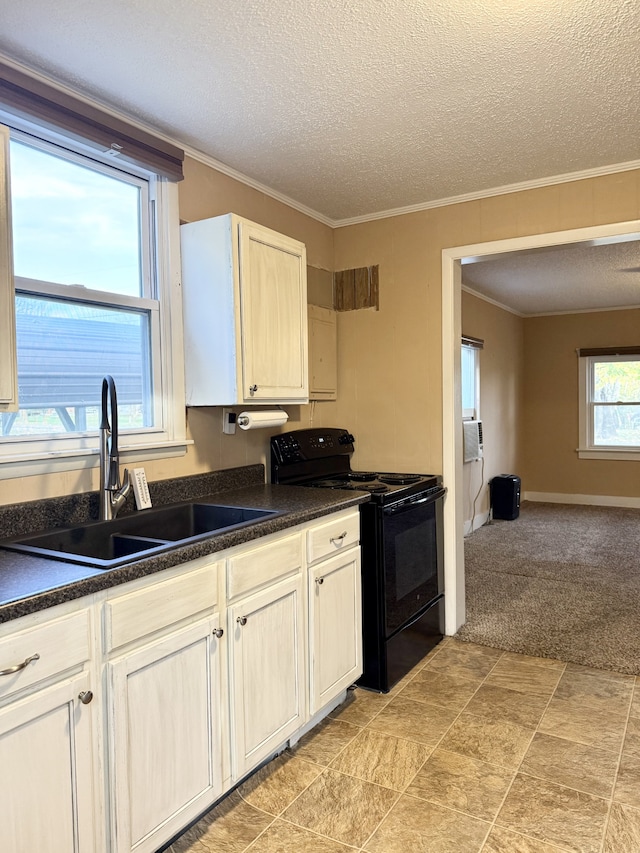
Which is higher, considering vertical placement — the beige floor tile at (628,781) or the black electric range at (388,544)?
the black electric range at (388,544)

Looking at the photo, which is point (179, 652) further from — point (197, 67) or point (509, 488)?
point (509, 488)

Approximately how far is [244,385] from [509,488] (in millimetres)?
4689

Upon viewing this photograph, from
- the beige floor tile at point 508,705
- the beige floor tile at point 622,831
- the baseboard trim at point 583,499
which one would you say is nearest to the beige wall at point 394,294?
the beige floor tile at point 508,705

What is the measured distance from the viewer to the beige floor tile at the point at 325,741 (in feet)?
7.29

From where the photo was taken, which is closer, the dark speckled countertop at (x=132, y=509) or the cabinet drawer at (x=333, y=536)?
the dark speckled countertop at (x=132, y=509)

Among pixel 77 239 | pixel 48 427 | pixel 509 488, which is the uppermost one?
pixel 77 239

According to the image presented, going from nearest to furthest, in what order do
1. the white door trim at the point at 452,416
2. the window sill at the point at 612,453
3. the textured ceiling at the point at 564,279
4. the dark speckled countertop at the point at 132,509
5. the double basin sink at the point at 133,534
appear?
the dark speckled countertop at the point at 132,509 < the double basin sink at the point at 133,534 < the white door trim at the point at 452,416 < the textured ceiling at the point at 564,279 < the window sill at the point at 612,453

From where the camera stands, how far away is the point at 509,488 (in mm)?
6469

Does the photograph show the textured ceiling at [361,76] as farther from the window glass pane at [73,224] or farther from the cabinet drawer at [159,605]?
the cabinet drawer at [159,605]

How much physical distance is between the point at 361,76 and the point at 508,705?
8.26 feet

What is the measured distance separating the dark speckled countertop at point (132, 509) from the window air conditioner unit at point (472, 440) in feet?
10.6

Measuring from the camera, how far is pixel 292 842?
179cm

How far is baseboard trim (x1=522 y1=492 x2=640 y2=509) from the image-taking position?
23.8 ft

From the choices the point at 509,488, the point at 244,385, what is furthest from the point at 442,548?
the point at 509,488
